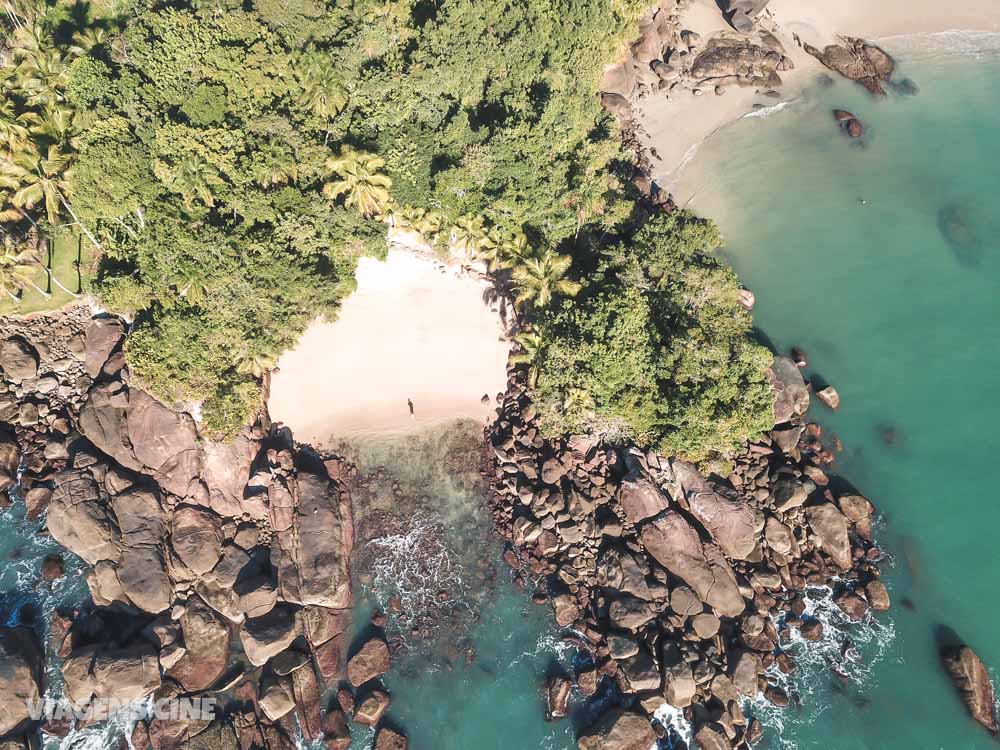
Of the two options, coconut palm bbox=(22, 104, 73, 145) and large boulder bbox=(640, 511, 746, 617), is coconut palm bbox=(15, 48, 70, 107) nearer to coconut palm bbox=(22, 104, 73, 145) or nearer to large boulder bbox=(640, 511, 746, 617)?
coconut palm bbox=(22, 104, 73, 145)

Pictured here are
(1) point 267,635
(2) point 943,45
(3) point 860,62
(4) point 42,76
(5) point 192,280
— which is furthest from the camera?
(2) point 943,45

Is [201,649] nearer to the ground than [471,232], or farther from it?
nearer to the ground

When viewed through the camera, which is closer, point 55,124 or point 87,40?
point 55,124

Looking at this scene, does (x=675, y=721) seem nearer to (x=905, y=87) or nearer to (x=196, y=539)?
(x=196, y=539)

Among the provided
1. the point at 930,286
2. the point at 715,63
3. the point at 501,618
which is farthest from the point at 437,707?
the point at 715,63

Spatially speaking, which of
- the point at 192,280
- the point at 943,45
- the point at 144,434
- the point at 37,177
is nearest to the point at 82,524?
the point at 144,434

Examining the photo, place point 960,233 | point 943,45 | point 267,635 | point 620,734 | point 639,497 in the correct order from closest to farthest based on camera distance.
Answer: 1. point 620,734
2. point 267,635
3. point 639,497
4. point 960,233
5. point 943,45

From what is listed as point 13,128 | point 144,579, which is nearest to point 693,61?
point 13,128

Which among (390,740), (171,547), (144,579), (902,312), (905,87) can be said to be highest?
(905,87)

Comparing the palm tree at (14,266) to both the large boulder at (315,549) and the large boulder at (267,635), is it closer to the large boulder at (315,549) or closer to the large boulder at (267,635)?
the large boulder at (315,549)
